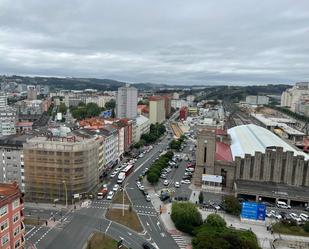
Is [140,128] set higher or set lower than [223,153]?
lower

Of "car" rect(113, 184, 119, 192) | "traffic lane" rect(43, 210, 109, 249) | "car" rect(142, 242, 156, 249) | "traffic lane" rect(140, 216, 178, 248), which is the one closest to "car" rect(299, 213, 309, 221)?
"traffic lane" rect(140, 216, 178, 248)

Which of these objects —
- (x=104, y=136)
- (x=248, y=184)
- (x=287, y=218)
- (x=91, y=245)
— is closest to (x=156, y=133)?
(x=104, y=136)

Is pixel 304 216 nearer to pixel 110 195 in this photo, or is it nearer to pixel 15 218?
pixel 110 195

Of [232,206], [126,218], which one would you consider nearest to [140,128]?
[126,218]

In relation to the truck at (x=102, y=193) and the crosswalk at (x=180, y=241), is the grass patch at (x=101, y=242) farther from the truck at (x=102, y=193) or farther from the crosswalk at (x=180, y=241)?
the truck at (x=102, y=193)

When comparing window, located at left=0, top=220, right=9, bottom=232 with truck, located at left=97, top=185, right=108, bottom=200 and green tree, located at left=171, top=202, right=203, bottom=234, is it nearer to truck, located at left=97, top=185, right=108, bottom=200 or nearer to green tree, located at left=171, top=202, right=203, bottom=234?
green tree, located at left=171, top=202, right=203, bottom=234
